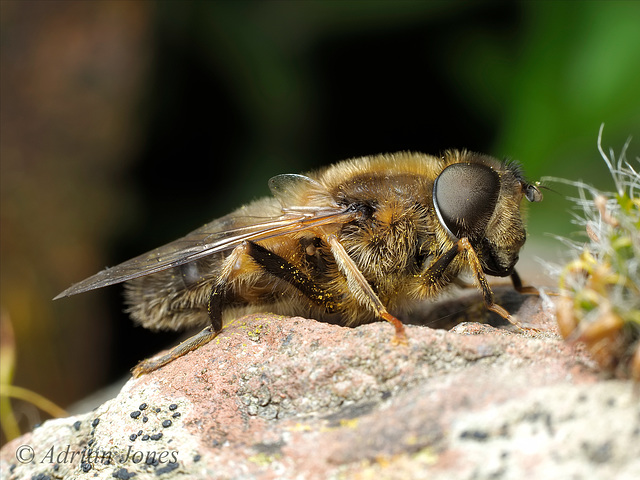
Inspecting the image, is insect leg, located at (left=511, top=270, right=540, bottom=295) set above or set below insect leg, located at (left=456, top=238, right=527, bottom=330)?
below

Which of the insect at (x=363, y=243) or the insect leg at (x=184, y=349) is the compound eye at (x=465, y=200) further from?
the insect leg at (x=184, y=349)

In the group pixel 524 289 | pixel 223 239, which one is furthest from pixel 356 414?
pixel 524 289

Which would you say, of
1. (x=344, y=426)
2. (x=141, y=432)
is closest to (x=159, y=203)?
(x=141, y=432)

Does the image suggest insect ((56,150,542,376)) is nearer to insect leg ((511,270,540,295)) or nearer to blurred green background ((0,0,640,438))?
insect leg ((511,270,540,295))

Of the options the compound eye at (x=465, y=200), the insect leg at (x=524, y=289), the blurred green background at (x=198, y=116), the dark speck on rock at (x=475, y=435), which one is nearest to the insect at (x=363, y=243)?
the compound eye at (x=465, y=200)

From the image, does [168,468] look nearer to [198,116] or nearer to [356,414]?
[356,414]

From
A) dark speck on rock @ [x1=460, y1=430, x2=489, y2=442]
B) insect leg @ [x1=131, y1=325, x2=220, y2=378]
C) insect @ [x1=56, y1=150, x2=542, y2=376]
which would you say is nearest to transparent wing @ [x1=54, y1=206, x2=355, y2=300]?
insect @ [x1=56, y1=150, x2=542, y2=376]
